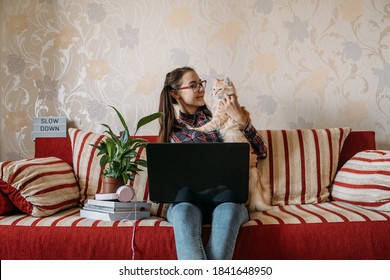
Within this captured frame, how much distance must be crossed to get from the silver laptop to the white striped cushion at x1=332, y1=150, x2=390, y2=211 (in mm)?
557

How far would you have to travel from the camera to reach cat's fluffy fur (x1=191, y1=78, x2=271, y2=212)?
1.74 meters

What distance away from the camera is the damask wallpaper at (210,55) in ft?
7.48

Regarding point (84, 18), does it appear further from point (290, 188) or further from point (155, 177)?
point (290, 188)

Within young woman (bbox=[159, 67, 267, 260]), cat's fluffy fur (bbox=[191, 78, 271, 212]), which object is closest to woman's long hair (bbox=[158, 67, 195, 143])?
young woman (bbox=[159, 67, 267, 260])

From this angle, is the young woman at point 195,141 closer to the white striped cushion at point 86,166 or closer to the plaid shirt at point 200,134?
the plaid shirt at point 200,134

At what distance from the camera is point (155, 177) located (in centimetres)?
150

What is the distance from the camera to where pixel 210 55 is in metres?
2.29

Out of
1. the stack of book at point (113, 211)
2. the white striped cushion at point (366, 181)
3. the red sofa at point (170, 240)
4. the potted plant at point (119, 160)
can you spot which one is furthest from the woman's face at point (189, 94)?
the white striped cushion at point (366, 181)

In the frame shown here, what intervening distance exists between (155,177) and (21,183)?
559mm

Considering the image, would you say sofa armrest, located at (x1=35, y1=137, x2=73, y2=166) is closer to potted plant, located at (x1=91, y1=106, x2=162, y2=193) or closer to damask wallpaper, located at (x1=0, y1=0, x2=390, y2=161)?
damask wallpaper, located at (x1=0, y1=0, x2=390, y2=161)

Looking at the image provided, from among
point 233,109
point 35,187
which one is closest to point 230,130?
point 233,109

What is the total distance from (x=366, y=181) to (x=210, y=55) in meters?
1.08
